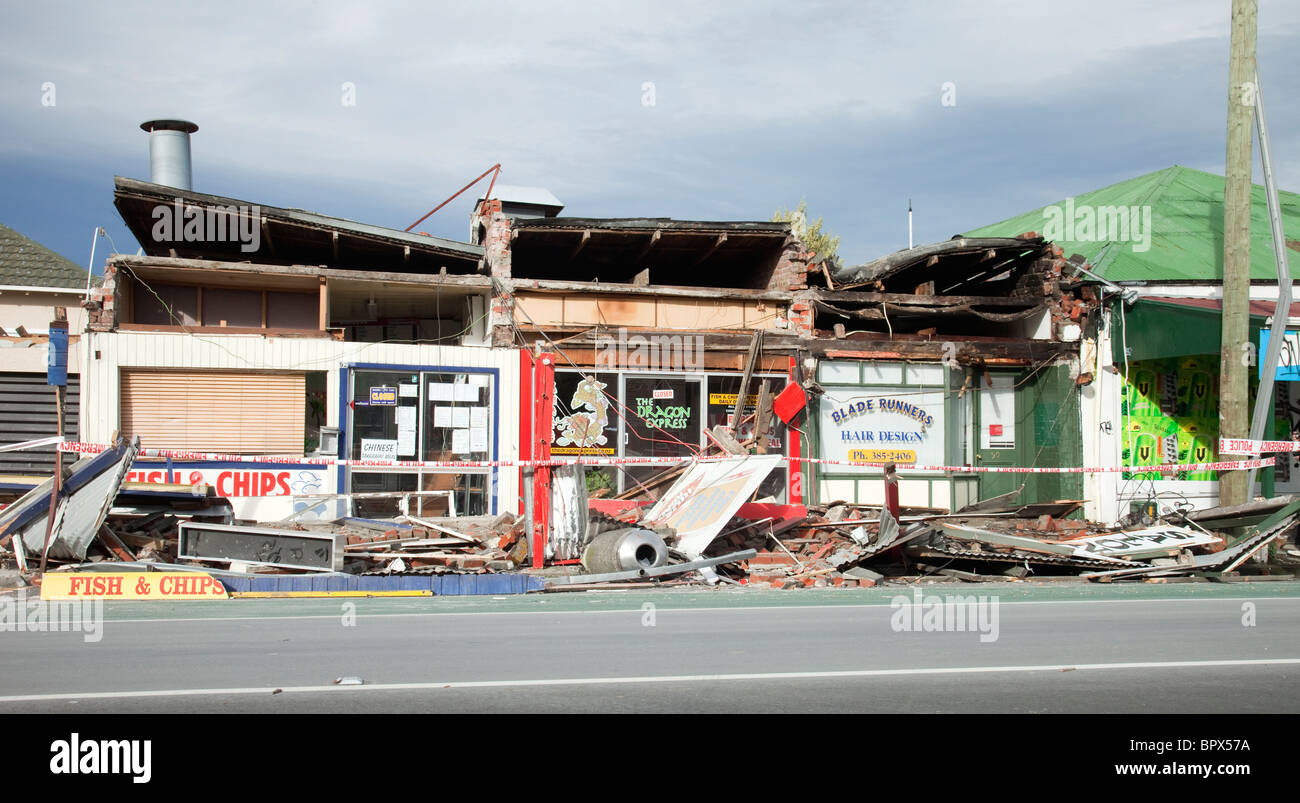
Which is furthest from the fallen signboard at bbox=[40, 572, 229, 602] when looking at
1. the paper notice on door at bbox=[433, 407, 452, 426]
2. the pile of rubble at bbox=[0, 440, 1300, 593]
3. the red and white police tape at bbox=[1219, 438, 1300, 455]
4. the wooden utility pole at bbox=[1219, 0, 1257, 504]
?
the wooden utility pole at bbox=[1219, 0, 1257, 504]

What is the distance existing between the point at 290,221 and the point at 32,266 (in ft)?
27.0

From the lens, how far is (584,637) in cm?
817

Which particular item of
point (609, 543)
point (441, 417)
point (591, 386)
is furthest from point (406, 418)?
point (609, 543)

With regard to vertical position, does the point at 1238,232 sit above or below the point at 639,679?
above

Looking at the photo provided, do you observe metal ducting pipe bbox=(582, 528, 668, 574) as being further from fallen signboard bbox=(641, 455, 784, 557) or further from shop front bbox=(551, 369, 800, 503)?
shop front bbox=(551, 369, 800, 503)


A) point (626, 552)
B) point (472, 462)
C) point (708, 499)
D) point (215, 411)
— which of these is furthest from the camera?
point (472, 462)

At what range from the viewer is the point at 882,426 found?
19.7 m

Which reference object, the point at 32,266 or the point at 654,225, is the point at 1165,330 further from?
the point at 32,266

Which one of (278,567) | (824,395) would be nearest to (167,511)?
(278,567)

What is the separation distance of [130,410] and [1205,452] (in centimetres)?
1931

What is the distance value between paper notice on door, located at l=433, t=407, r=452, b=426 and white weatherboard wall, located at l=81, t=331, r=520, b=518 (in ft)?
2.61

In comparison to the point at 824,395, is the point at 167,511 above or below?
below

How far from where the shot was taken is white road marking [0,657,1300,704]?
5.88 meters
